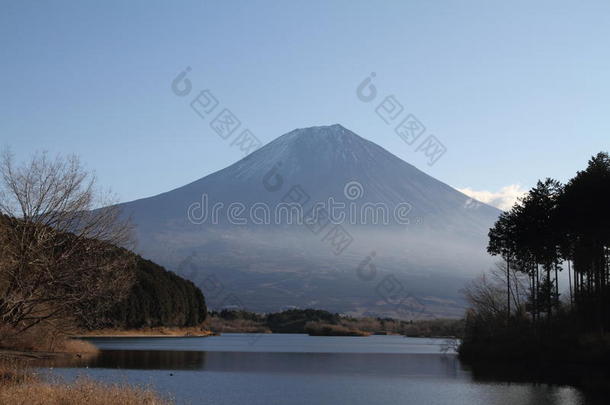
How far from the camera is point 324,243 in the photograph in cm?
19650

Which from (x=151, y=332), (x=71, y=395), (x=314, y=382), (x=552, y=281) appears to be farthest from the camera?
(x=151, y=332)

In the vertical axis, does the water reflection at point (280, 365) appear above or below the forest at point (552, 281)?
below

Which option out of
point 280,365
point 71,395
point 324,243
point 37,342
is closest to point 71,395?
point 71,395

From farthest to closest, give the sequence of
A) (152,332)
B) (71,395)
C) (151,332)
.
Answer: (152,332) → (151,332) → (71,395)

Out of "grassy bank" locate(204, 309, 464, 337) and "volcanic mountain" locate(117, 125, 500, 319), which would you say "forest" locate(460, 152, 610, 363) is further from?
"volcanic mountain" locate(117, 125, 500, 319)

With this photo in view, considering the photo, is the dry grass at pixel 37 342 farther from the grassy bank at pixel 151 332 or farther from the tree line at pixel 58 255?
the grassy bank at pixel 151 332

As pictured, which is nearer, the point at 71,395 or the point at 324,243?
the point at 71,395

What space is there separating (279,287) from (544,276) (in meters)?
122

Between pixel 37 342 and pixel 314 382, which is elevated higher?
pixel 37 342

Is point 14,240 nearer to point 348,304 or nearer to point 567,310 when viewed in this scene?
point 567,310

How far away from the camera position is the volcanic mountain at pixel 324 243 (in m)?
169

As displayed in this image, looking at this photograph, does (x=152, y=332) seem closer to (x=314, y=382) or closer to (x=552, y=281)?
(x=552, y=281)

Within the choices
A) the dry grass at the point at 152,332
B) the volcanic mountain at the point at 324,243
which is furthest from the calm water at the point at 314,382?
the volcanic mountain at the point at 324,243

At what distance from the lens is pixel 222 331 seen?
136m
